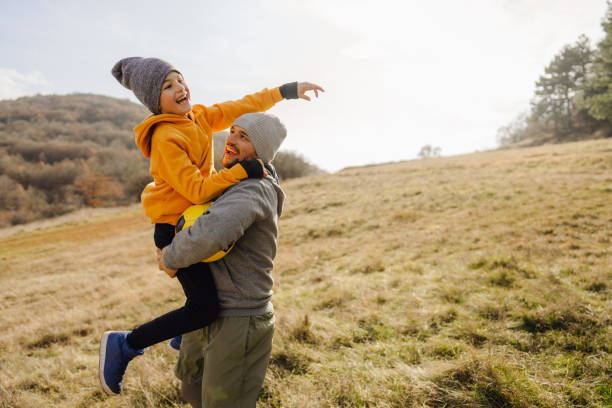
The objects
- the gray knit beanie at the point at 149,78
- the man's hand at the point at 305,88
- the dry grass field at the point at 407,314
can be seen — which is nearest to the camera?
the gray knit beanie at the point at 149,78

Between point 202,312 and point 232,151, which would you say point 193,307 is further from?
point 232,151

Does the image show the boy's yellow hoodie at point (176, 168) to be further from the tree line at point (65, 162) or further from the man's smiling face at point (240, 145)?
the tree line at point (65, 162)

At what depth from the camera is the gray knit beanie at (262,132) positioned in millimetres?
1824

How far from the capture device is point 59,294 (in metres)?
8.02

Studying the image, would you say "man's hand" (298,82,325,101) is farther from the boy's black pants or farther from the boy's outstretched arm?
the boy's black pants

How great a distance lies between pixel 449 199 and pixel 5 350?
11.9m

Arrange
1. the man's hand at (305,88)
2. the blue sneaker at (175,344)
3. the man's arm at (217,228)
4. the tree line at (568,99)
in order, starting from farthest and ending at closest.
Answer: the tree line at (568,99)
the man's hand at (305,88)
the blue sneaker at (175,344)
the man's arm at (217,228)

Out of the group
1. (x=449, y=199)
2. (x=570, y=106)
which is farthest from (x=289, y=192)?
(x=570, y=106)

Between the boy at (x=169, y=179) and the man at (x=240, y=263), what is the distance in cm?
10

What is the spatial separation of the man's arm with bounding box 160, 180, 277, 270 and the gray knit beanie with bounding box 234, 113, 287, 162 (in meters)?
0.32

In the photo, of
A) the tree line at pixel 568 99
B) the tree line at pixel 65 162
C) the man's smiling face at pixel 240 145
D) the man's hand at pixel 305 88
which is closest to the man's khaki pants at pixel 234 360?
the man's smiling face at pixel 240 145

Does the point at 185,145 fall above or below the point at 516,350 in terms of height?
above

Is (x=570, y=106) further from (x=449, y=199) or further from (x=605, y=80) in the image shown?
(x=449, y=199)

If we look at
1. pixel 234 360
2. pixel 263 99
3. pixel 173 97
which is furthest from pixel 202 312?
pixel 263 99
